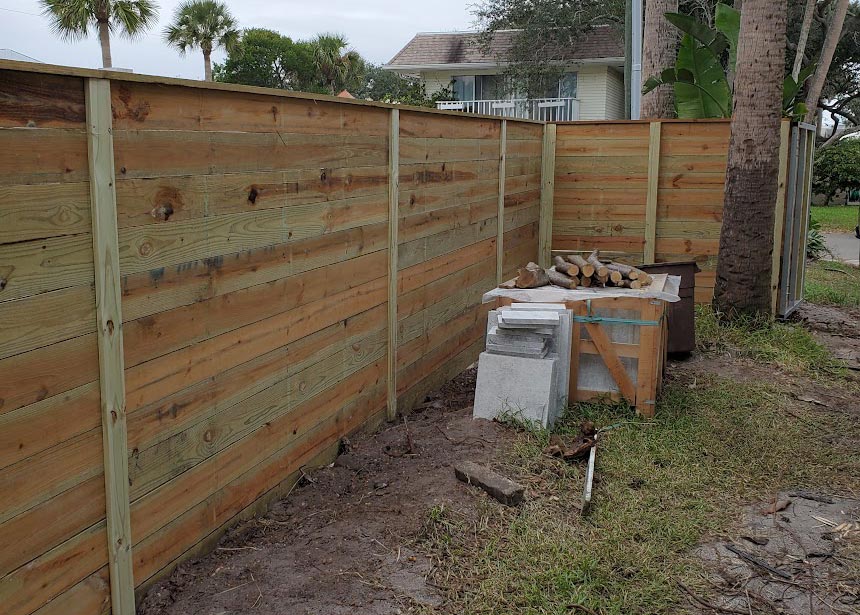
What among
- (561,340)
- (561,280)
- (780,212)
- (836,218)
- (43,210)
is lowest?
(836,218)

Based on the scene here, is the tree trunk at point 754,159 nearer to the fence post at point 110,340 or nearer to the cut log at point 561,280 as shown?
the cut log at point 561,280

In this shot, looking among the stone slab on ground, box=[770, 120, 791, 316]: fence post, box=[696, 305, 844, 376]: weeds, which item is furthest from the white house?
the stone slab on ground

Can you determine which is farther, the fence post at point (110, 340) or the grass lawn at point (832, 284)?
the grass lawn at point (832, 284)

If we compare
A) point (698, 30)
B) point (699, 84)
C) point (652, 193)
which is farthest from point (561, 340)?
point (698, 30)

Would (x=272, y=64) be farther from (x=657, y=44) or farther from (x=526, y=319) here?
(x=526, y=319)

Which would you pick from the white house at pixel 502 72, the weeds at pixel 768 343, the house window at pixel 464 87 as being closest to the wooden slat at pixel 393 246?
the weeds at pixel 768 343

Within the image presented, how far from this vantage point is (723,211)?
347 inches

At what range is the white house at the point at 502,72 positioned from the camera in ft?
105

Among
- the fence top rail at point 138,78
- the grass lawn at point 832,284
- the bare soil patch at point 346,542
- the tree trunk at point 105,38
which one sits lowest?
the bare soil patch at point 346,542

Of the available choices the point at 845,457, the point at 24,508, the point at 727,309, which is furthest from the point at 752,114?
the point at 24,508

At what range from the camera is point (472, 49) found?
3544 cm

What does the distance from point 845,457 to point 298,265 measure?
145 inches

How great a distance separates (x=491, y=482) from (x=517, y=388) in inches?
47.1

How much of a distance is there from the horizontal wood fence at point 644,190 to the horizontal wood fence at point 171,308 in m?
4.49
